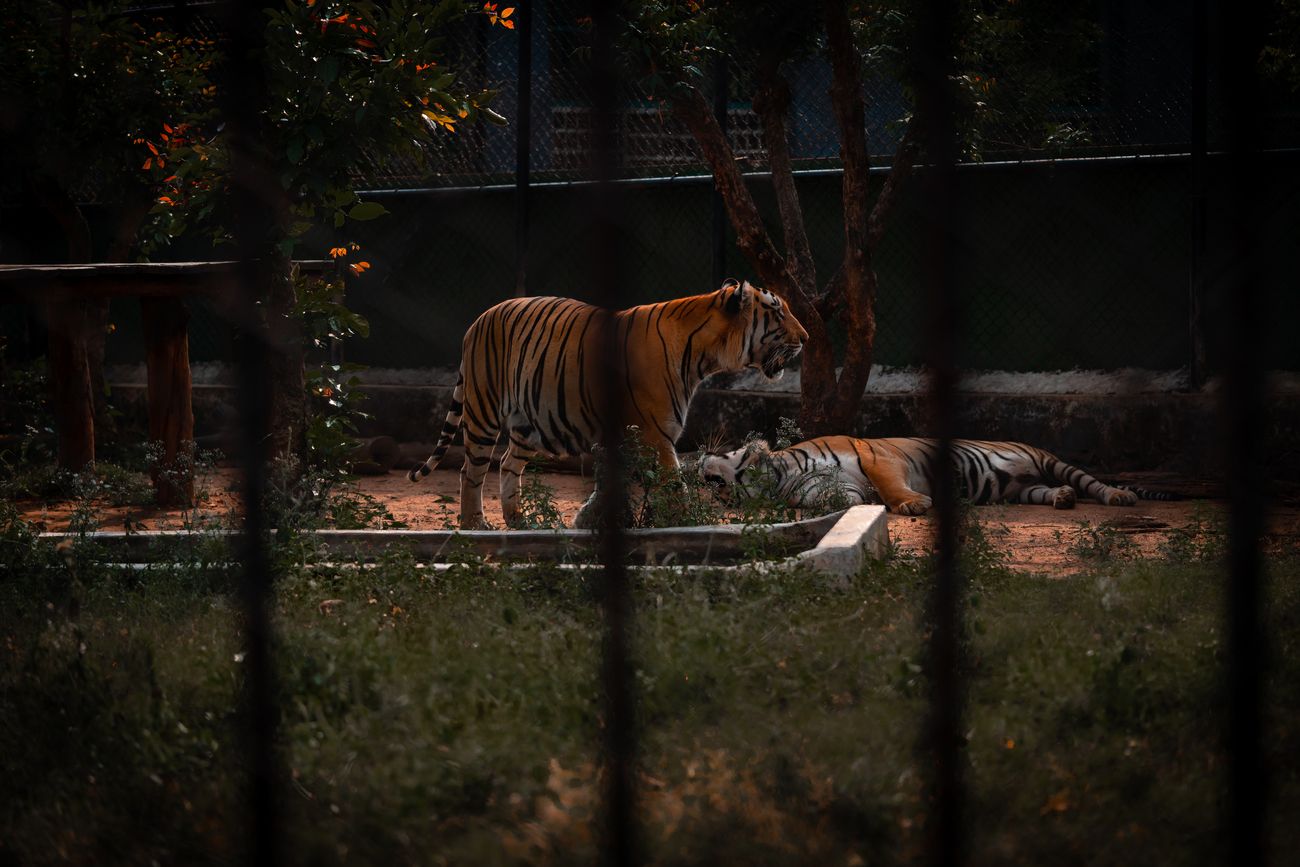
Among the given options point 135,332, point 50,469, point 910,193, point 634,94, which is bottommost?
point 50,469

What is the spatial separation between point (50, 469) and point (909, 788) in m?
6.67

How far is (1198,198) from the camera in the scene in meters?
7.98

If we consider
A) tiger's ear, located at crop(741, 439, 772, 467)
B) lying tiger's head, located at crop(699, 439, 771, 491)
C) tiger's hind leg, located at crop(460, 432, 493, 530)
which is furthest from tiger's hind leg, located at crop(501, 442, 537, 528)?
tiger's ear, located at crop(741, 439, 772, 467)

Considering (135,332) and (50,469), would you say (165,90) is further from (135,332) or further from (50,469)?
(135,332)

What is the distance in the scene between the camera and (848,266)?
8.08 m

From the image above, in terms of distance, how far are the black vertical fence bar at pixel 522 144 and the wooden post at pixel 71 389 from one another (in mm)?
2885

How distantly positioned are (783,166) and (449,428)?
267cm

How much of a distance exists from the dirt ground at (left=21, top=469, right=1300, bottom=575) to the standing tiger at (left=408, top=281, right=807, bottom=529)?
0.30 metres

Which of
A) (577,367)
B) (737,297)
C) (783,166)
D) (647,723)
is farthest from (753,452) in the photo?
(647,723)

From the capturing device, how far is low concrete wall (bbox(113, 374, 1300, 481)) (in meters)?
7.89

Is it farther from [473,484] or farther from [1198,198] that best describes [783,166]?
[473,484]

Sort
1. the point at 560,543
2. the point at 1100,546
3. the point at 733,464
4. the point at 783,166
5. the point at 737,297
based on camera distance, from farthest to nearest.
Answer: the point at 783,166
the point at 733,464
the point at 737,297
the point at 1100,546
the point at 560,543

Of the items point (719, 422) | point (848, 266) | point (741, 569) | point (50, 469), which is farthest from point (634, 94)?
point (741, 569)

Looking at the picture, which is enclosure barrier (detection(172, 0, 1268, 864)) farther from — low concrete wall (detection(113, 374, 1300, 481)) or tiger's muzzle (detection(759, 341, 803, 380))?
low concrete wall (detection(113, 374, 1300, 481))
